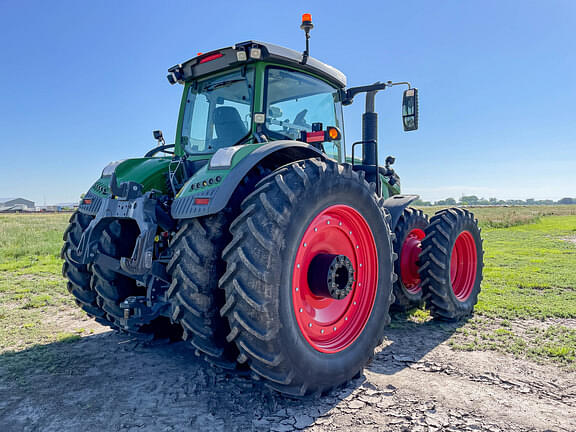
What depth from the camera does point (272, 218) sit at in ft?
7.47

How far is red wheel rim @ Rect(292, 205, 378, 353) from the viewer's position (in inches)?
104

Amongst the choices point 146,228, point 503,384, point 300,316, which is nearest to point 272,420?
point 300,316

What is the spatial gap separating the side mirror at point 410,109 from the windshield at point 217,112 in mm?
1686

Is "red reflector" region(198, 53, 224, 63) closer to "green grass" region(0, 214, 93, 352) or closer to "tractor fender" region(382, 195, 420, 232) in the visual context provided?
"tractor fender" region(382, 195, 420, 232)

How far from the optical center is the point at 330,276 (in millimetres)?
2605

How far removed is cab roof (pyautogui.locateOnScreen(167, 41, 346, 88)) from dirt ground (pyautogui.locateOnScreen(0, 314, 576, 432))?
8.49 feet

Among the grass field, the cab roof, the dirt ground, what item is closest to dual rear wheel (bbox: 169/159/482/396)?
the dirt ground

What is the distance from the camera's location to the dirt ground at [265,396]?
90.7 inches

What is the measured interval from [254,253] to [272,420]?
104cm

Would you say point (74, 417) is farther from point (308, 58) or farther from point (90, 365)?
point (308, 58)

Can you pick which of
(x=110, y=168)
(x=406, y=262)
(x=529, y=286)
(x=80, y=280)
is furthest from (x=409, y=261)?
(x=80, y=280)

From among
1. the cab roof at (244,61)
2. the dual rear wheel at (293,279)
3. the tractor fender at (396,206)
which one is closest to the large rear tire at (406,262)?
the tractor fender at (396,206)

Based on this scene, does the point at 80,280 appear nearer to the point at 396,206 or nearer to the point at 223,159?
the point at 223,159

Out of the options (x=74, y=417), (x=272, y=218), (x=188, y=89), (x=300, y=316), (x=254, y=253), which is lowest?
(x=74, y=417)
